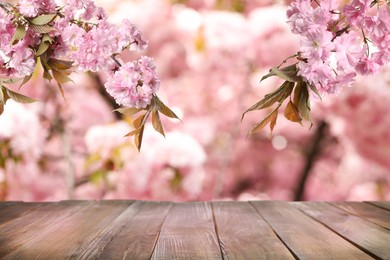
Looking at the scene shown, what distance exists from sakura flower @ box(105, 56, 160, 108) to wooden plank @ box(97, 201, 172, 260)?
286mm

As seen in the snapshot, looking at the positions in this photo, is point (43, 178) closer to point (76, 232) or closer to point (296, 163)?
point (296, 163)

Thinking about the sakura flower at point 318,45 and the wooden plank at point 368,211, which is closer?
the sakura flower at point 318,45

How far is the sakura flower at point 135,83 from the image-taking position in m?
1.18

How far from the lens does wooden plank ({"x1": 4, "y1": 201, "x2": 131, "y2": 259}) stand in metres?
1.21

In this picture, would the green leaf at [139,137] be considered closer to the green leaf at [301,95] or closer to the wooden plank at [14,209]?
the green leaf at [301,95]

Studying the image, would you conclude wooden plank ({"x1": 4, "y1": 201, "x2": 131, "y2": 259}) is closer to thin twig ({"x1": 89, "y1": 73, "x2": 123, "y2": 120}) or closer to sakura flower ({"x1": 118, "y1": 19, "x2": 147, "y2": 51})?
sakura flower ({"x1": 118, "y1": 19, "x2": 147, "y2": 51})

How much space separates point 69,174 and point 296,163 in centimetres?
227

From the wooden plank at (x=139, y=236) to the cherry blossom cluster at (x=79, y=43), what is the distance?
0.94 ft

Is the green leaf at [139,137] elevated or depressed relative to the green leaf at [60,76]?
depressed

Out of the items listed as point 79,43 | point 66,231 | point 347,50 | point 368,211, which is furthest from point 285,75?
point 368,211

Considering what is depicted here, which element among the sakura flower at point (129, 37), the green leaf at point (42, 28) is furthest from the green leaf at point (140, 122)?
the green leaf at point (42, 28)

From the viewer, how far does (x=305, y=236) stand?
1363 mm

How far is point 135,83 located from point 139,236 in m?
0.37

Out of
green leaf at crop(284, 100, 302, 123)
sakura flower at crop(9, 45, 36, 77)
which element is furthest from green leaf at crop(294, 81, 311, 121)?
sakura flower at crop(9, 45, 36, 77)
